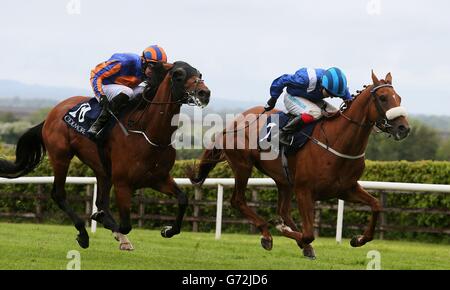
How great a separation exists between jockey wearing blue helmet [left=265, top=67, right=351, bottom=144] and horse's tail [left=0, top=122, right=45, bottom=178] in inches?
111

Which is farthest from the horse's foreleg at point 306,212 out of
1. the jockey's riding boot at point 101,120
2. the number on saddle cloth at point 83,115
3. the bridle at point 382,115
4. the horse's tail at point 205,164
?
the number on saddle cloth at point 83,115

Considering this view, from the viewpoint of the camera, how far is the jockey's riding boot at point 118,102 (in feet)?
27.5

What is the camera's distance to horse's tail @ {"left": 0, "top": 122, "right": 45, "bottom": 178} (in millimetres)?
9914

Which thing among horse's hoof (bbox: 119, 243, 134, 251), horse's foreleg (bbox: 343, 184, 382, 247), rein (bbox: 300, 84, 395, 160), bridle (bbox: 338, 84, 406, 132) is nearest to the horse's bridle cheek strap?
bridle (bbox: 338, 84, 406, 132)

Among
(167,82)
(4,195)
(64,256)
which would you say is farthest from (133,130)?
(4,195)

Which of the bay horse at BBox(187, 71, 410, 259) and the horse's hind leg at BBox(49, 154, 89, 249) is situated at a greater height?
the bay horse at BBox(187, 71, 410, 259)

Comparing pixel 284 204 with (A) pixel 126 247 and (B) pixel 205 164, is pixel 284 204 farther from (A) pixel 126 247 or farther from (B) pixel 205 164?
Result: (A) pixel 126 247

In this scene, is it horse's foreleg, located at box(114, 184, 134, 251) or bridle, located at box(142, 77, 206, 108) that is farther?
horse's foreleg, located at box(114, 184, 134, 251)

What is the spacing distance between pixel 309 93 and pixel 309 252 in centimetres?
148

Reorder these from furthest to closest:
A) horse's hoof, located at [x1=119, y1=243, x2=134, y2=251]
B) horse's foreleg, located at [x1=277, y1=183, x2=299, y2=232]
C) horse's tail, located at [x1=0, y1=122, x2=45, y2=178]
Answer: horse's tail, located at [x1=0, y1=122, x2=45, y2=178], horse's foreleg, located at [x1=277, y1=183, x2=299, y2=232], horse's hoof, located at [x1=119, y1=243, x2=134, y2=251]

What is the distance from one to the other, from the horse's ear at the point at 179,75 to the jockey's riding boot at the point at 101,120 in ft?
2.84

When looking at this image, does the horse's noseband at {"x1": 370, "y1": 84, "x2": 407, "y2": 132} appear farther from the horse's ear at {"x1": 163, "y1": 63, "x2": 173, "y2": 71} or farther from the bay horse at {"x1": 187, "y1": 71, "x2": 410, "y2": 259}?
the horse's ear at {"x1": 163, "y1": 63, "x2": 173, "y2": 71}
